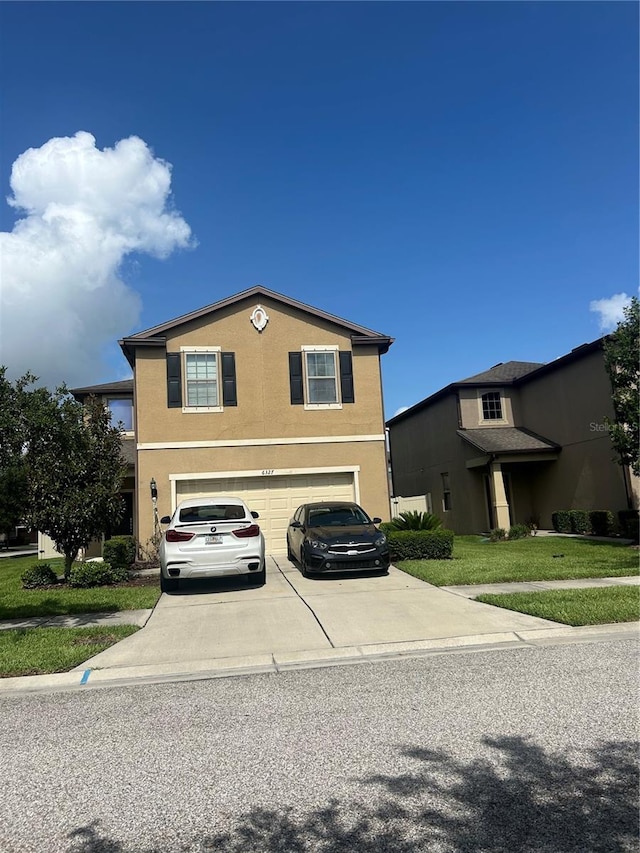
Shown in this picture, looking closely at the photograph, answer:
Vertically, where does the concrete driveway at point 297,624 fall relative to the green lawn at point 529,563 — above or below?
below

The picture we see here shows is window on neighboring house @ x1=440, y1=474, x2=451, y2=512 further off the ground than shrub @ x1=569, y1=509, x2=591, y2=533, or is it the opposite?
window on neighboring house @ x1=440, y1=474, x2=451, y2=512

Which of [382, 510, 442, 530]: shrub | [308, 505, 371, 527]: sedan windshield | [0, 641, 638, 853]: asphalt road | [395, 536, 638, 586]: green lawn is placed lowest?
[0, 641, 638, 853]: asphalt road

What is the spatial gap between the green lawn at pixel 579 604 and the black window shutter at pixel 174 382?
10.1 metres

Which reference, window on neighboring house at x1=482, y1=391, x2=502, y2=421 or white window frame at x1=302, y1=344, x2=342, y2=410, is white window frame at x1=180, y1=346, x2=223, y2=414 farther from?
window on neighboring house at x1=482, y1=391, x2=502, y2=421

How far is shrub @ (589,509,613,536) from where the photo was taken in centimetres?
1911

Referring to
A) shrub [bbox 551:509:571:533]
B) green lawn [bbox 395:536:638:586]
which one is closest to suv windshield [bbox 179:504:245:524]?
green lawn [bbox 395:536:638:586]

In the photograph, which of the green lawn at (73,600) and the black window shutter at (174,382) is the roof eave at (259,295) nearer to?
the black window shutter at (174,382)

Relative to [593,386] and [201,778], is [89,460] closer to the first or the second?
[201,778]

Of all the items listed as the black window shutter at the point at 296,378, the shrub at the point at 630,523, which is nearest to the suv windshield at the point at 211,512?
the black window shutter at the point at 296,378

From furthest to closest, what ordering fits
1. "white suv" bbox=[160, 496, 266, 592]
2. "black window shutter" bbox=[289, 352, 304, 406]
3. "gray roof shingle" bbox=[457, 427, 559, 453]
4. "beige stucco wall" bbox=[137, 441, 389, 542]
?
"gray roof shingle" bbox=[457, 427, 559, 453], "black window shutter" bbox=[289, 352, 304, 406], "beige stucco wall" bbox=[137, 441, 389, 542], "white suv" bbox=[160, 496, 266, 592]

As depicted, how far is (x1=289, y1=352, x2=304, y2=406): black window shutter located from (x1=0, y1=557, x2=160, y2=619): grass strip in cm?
669

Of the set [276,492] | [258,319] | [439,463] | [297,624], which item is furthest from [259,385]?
[439,463]

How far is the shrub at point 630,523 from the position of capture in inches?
701

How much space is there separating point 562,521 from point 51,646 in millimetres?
17798
